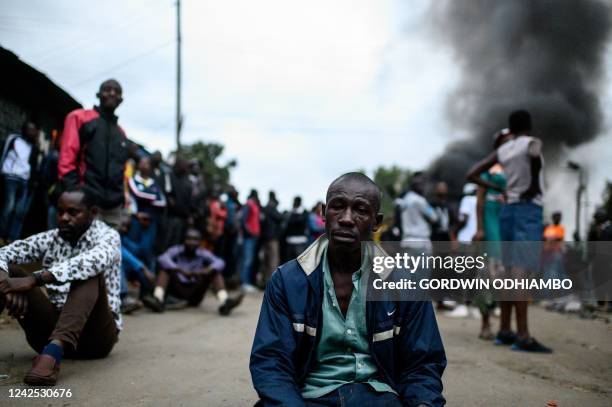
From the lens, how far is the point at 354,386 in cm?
221

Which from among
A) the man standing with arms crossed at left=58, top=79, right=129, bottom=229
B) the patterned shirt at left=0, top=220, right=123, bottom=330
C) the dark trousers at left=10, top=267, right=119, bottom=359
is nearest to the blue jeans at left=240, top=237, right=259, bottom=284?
the man standing with arms crossed at left=58, top=79, right=129, bottom=229

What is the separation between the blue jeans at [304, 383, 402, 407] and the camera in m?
2.15

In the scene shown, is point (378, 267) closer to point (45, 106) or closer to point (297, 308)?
point (297, 308)

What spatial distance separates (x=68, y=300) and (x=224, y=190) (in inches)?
328

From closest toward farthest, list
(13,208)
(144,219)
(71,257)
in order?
(71,257), (13,208), (144,219)

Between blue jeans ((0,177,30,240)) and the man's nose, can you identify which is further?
blue jeans ((0,177,30,240))

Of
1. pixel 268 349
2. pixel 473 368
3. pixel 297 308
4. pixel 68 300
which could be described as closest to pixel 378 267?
pixel 297 308

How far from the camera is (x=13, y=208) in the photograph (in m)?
6.84

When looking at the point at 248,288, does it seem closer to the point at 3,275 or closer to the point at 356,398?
the point at 3,275

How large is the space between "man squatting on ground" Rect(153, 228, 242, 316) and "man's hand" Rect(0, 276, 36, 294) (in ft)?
13.1

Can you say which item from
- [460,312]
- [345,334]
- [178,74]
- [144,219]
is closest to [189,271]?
[144,219]

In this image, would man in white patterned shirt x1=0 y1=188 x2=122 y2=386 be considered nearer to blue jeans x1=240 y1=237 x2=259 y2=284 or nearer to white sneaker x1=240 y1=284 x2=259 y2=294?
white sneaker x1=240 y1=284 x2=259 y2=294

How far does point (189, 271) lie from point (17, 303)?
418 centimetres

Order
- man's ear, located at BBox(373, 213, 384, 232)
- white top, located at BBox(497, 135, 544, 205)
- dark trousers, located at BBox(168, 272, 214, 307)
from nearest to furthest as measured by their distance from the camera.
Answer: man's ear, located at BBox(373, 213, 384, 232)
white top, located at BBox(497, 135, 544, 205)
dark trousers, located at BBox(168, 272, 214, 307)
